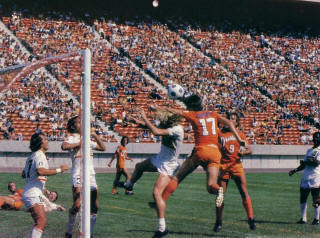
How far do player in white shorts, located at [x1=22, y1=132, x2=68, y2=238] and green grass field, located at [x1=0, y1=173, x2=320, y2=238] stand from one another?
220 cm

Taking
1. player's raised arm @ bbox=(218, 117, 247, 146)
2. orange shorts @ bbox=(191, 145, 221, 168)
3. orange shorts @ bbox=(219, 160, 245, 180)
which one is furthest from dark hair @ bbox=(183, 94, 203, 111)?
orange shorts @ bbox=(219, 160, 245, 180)

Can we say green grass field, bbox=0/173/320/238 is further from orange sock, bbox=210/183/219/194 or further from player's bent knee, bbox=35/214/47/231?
player's bent knee, bbox=35/214/47/231

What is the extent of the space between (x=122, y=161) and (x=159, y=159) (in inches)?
364

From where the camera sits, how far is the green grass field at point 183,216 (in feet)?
34.1

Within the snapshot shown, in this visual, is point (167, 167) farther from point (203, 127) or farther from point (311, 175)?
point (311, 175)

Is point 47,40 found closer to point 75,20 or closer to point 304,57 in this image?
point 75,20

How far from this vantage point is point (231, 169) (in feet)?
35.3

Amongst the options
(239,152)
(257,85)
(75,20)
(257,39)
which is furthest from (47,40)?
(239,152)

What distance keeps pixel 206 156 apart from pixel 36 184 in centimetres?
300

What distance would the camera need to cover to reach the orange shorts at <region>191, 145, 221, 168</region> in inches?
376

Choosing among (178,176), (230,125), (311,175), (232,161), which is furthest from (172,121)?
(311,175)

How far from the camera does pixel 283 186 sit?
22391 millimetres

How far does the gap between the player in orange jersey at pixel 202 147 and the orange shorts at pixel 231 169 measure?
3.63 feet

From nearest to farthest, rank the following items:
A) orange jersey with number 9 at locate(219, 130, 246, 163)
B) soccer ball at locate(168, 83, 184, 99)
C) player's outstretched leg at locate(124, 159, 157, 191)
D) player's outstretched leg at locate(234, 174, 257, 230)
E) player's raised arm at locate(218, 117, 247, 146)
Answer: player's raised arm at locate(218, 117, 247, 146) < player's outstretched leg at locate(124, 159, 157, 191) < soccer ball at locate(168, 83, 184, 99) < player's outstretched leg at locate(234, 174, 257, 230) < orange jersey with number 9 at locate(219, 130, 246, 163)
